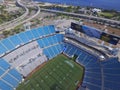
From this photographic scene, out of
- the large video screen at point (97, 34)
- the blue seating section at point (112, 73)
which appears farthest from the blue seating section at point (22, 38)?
the blue seating section at point (112, 73)

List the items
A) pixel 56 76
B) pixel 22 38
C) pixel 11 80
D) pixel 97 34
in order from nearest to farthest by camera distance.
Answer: pixel 11 80
pixel 56 76
pixel 97 34
pixel 22 38

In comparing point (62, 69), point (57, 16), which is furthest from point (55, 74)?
point (57, 16)

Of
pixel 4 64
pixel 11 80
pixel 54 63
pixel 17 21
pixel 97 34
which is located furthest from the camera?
pixel 17 21

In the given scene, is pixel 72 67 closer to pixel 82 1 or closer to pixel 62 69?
pixel 62 69

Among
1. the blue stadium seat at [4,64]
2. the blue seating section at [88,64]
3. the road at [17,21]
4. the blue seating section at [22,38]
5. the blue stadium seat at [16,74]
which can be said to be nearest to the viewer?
the blue seating section at [88,64]

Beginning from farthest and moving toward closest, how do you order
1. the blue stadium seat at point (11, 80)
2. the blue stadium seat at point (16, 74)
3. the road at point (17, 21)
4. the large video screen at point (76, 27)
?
1. the road at point (17, 21)
2. the large video screen at point (76, 27)
3. the blue stadium seat at point (16, 74)
4. the blue stadium seat at point (11, 80)

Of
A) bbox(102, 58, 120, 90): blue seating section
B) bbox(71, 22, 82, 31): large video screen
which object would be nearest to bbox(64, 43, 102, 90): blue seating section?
bbox(102, 58, 120, 90): blue seating section

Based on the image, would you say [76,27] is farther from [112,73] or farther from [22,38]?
[112,73]

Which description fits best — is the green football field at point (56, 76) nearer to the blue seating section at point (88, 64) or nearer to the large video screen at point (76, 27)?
the blue seating section at point (88, 64)

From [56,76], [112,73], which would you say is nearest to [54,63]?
[56,76]
